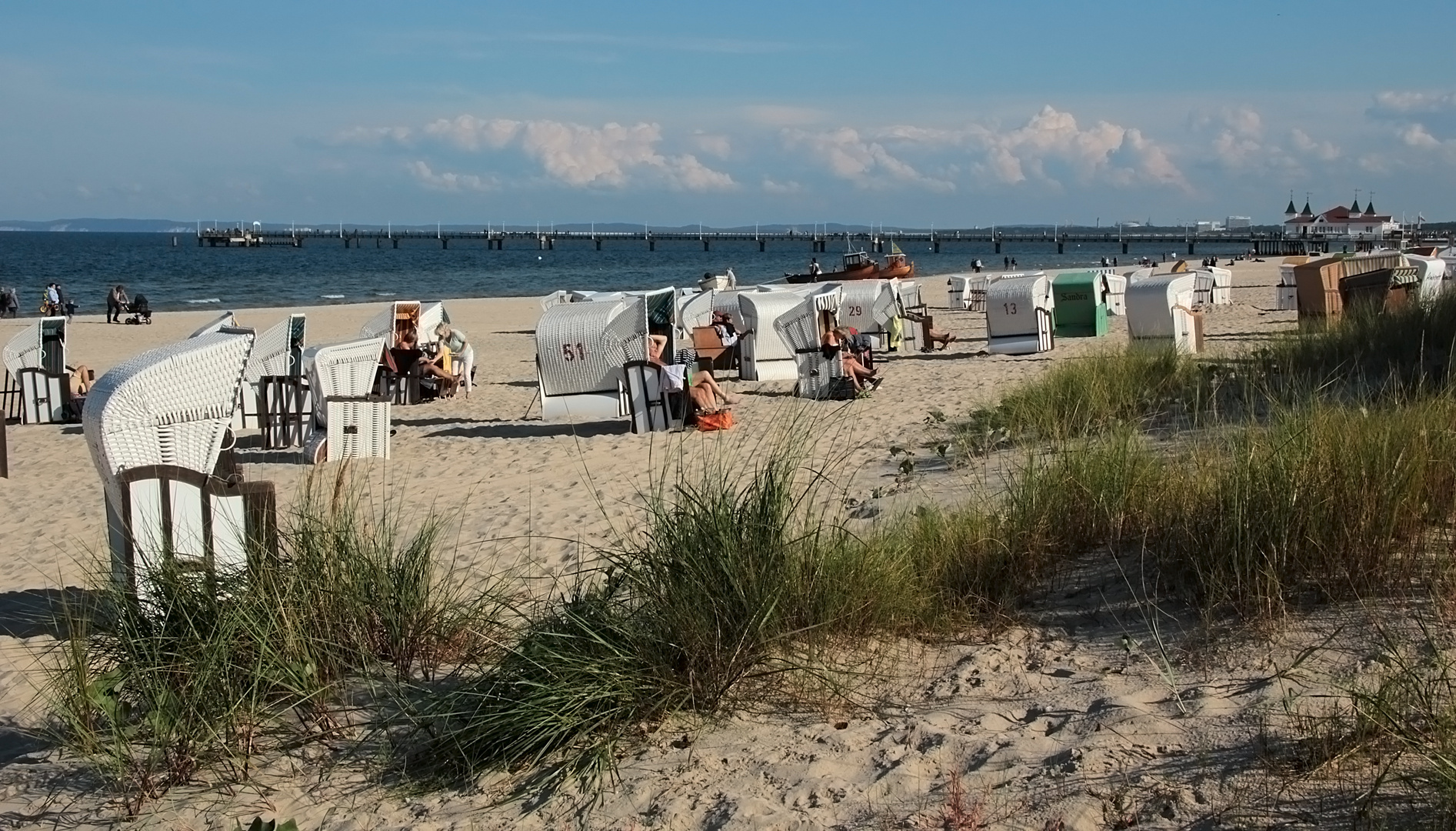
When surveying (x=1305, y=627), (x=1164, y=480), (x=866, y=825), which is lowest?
(x=866, y=825)

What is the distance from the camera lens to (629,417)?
411 inches

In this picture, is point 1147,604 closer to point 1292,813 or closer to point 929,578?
point 929,578

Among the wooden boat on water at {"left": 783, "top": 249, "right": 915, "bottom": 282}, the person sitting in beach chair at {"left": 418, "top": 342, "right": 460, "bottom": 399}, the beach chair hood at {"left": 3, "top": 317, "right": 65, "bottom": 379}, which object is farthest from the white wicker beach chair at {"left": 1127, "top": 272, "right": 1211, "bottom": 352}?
the wooden boat on water at {"left": 783, "top": 249, "right": 915, "bottom": 282}

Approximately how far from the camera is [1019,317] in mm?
15922

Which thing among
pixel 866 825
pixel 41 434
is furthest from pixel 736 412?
pixel 866 825

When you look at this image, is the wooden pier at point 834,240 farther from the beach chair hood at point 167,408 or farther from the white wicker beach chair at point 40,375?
Answer: the beach chair hood at point 167,408

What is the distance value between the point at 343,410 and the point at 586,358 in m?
2.12

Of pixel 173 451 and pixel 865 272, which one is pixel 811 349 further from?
pixel 865 272

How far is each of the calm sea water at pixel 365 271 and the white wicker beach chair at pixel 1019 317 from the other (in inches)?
1054

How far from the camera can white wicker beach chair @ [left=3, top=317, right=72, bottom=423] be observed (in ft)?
41.4

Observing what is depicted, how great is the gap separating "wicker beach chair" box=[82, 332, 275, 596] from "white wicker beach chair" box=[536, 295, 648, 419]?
221 inches

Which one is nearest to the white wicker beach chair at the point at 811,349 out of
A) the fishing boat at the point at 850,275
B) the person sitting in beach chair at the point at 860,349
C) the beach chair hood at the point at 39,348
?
the person sitting in beach chair at the point at 860,349

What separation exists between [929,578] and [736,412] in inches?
285

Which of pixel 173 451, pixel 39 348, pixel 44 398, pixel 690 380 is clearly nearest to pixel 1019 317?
pixel 690 380
